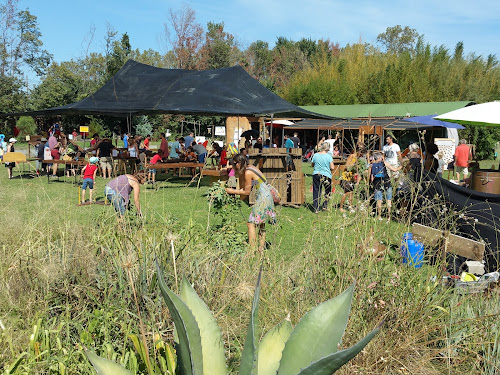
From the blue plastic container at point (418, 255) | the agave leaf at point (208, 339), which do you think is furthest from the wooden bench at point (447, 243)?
the agave leaf at point (208, 339)

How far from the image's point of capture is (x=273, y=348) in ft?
7.43

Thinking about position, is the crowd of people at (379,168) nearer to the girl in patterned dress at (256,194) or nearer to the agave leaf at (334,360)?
the girl in patterned dress at (256,194)

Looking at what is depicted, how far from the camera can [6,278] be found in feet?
11.2

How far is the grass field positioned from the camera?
9.57 ft

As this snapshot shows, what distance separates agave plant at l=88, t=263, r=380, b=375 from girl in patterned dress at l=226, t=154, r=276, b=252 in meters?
3.00

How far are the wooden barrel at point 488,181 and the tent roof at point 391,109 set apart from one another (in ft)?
59.7

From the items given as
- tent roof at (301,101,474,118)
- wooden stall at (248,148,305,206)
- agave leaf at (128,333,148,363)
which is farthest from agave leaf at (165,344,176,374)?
tent roof at (301,101,474,118)

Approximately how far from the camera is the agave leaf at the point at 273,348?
224 centimetres

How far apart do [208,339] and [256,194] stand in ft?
12.4

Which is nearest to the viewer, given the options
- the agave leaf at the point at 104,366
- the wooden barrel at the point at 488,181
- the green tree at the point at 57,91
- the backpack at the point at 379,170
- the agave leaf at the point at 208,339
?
the agave leaf at the point at 104,366

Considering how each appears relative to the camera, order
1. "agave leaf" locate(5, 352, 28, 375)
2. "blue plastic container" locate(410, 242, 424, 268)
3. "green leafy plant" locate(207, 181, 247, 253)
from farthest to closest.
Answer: "green leafy plant" locate(207, 181, 247, 253)
"blue plastic container" locate(410, 242, 424, 268)
"agave leaf" locate(5, 352, 28, 375)

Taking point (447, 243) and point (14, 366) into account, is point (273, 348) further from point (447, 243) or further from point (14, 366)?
point (447, 243)

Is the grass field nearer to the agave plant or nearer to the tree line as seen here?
the agave plant

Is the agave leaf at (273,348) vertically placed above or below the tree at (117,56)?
below
